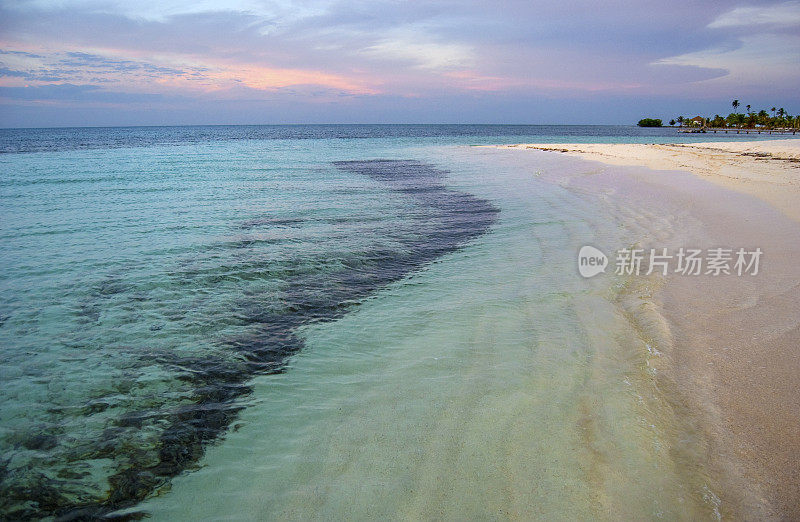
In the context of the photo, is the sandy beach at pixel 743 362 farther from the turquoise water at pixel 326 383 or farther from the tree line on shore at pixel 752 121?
the tree line on shore at pixel 752 121

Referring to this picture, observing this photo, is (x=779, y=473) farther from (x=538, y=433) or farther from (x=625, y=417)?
(x=538, y=433)

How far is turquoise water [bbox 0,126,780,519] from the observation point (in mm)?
3402

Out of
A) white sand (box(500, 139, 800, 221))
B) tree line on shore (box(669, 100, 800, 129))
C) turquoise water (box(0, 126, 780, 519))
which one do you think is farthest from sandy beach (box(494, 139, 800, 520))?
tree line on shore (box(669, 100, 800, 129))

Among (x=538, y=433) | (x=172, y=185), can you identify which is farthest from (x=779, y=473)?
(x=172, y=185)

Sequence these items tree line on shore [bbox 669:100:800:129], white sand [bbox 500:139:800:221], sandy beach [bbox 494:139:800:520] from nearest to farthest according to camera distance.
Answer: sandy beach [bbox 494:139:800:520] → white sand [bbox 500:139:800:221] → tree line on shore [bbox 669:100:800:129]

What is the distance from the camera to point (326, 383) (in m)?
4.98

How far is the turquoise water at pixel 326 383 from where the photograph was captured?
340 cm

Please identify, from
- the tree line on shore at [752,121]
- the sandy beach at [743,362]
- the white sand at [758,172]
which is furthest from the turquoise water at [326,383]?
the tree line on shore at [752,121]

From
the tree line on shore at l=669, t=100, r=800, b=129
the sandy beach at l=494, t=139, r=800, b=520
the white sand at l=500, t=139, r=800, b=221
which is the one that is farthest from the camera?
the tree line on shore at l=669, t=100, r=800, b=129

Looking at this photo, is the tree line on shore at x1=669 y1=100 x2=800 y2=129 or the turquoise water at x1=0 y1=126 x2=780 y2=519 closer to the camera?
the turquoise water at x1=0 y1=126 x2=780 y2=519

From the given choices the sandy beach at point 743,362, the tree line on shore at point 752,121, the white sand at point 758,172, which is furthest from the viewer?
the tree line on shore at point 752,121

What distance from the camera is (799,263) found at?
8219 mm

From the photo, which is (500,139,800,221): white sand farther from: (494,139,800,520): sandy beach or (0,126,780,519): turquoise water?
(0,126,780,519): turquoise water

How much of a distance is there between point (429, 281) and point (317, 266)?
2.61m
